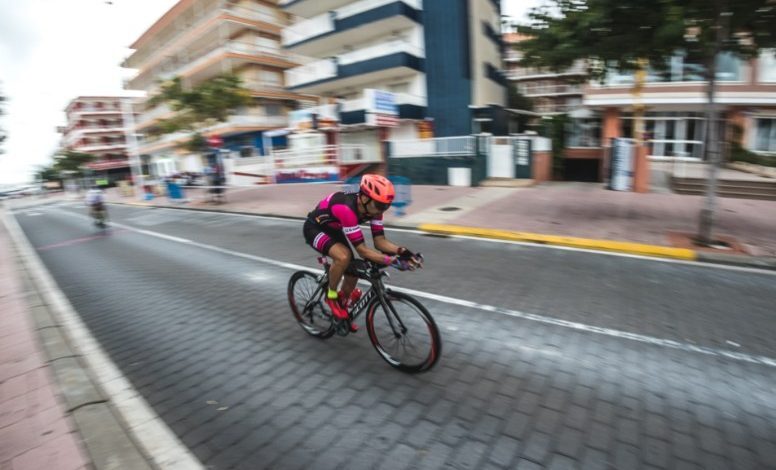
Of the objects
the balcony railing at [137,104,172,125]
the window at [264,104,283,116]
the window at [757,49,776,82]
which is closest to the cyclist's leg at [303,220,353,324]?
the window at [757,49,776,82]

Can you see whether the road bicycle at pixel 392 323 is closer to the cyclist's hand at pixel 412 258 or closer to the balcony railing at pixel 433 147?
the cyclist's hand at pixel 412 258

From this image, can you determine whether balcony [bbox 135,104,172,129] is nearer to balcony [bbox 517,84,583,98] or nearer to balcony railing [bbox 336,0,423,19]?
balcony railing [bbox 336,0,423,19]

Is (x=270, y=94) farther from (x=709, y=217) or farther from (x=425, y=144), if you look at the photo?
(x=709, y=217)

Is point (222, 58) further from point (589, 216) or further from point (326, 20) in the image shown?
point (589, 216)

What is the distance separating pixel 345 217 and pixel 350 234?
0.16 meters

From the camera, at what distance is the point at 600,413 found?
9.61ft

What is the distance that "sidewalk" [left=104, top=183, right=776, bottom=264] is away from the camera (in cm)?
761

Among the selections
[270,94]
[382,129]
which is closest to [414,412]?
[382,129]

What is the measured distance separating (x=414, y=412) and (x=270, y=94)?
3500 cm

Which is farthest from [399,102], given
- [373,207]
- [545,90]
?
[545,90]

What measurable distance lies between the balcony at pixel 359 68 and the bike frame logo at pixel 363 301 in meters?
20.6

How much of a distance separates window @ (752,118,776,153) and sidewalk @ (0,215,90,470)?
28290 millimetres

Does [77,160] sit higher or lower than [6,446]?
higher

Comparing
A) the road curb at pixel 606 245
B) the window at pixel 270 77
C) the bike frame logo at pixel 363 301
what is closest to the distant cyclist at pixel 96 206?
the road curb at pixel 606 245
